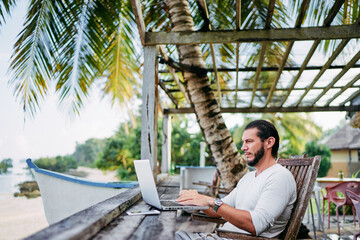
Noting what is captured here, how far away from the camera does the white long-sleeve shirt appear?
1.79 meters

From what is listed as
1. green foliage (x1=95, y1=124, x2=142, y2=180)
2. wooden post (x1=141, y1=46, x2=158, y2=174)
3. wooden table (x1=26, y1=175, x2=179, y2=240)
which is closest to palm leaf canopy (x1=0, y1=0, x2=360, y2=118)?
wooden post (x1=141, y1=46, x2=158, y2=174)

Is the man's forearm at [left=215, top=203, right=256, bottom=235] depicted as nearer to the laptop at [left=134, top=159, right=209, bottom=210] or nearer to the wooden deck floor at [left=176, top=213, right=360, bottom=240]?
the laptop at [left=134, top=159, right=209, bottom=210]

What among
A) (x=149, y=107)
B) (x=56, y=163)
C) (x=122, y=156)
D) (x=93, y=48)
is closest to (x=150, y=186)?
(x=149, y=107)

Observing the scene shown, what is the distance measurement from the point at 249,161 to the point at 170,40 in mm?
1915

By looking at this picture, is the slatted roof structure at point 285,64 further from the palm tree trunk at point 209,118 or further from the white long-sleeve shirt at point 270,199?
the white long-sleeve shirt at point 270,199

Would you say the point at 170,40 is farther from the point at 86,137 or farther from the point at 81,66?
the point at 86,137

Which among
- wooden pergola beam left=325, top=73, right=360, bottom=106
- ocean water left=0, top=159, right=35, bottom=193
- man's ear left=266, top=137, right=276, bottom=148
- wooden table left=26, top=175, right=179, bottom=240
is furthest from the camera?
ocean water left=0, top=159, right=35, bottom=193

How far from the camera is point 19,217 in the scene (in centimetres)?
2030

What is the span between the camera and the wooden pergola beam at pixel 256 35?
11.2ft

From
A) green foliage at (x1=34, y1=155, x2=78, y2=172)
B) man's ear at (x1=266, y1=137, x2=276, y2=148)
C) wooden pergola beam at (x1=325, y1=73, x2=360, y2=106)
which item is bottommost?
green foliage at (x1=34, y1=155, x2=78, y2=172)

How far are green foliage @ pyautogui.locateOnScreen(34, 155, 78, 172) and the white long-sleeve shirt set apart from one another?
3468 centimetres

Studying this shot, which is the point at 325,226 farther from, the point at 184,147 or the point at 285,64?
the point at 184,147

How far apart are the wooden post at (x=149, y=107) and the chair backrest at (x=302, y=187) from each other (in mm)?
1609

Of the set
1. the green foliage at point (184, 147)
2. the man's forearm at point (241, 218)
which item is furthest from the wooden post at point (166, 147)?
→ the green foliage at point (184, 147)
